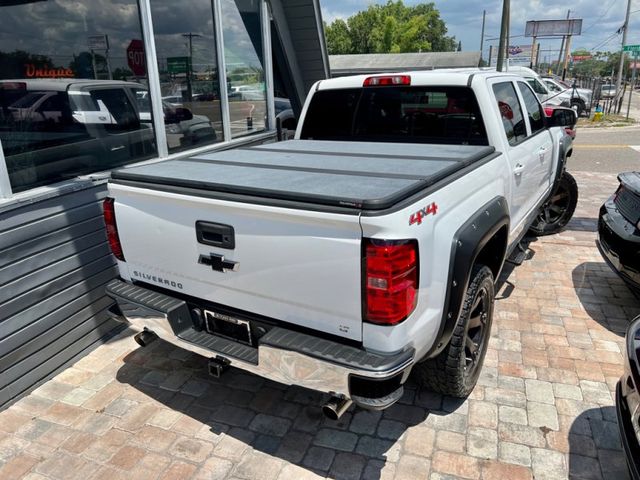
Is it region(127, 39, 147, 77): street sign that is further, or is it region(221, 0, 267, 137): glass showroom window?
region(221, 0, 267, 137): glass showroom window

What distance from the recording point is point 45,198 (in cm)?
351

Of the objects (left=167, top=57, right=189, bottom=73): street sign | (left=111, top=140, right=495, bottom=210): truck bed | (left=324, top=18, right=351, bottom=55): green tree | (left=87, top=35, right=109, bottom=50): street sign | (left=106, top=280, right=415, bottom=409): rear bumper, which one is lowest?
(left=106, top=280, right=415, bottom=409): rear bumper

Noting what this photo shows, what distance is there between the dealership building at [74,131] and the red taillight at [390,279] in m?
2.45

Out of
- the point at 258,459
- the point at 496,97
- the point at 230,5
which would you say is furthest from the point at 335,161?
the point at 230,5

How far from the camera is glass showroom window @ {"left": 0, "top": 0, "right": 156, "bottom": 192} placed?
3502 millimetres

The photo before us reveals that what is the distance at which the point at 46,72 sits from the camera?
12.3ft

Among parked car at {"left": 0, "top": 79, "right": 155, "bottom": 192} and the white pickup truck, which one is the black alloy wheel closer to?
the white pickup truck

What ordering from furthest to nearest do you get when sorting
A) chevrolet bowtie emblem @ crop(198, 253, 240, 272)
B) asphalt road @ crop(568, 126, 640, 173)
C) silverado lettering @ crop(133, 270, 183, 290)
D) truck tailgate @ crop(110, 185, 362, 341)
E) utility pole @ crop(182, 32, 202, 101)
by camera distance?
1. asphalt road @ crop(568, 126, 640, 173)
2. utility pole @ crop(182, 32, 202, 101)
3. silverado lettering @ crop(133, 270, 183, 290)
4. chevrolet bowtie emblem @ crop(198, 253, 240, 272)
5. truck tailgate @ crop(110, 185, 362, 341)

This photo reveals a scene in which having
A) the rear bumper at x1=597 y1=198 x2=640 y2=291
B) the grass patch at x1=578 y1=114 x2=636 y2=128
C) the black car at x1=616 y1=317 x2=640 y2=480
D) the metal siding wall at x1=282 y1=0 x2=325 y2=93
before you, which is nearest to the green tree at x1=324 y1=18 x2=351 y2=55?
the grass patch at x1=578 y1=114 x2=636 y2=128

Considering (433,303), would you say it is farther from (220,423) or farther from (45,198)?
(45,198)

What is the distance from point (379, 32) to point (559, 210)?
5612 centimetres

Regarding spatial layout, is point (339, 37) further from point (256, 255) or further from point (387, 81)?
point (256, 255)

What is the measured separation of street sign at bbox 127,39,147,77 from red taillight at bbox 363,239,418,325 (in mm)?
3524

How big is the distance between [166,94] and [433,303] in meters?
3.74
